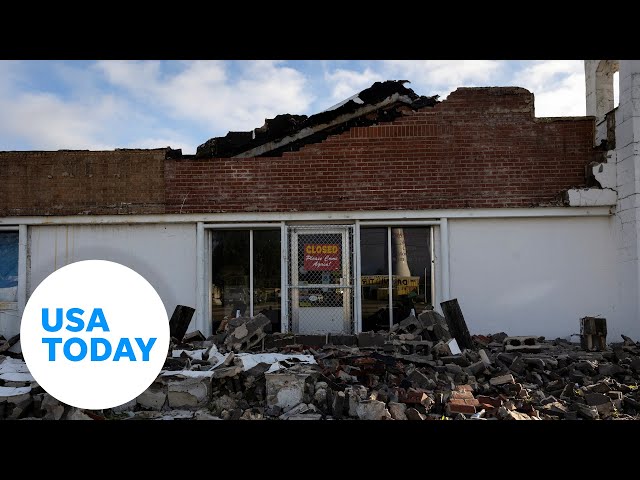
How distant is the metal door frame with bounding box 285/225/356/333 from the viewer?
11.3m

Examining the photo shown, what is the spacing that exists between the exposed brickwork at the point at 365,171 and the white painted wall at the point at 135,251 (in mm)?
428

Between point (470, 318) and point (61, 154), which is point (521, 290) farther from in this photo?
point (61, 154)

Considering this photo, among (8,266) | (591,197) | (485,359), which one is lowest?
(485,359)

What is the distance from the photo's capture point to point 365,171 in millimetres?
11578

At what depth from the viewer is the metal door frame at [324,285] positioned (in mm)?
11344

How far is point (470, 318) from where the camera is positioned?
11289mm

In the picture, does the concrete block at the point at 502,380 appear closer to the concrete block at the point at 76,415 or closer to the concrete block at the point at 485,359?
the concrete block at the point at 485,359

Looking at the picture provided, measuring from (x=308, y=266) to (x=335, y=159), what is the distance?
2298 mm

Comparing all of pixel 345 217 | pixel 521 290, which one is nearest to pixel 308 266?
pixel 345 217

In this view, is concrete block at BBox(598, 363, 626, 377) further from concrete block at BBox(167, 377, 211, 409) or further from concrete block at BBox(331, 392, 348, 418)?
concrete block at BBox(167, 377, 211, 409)

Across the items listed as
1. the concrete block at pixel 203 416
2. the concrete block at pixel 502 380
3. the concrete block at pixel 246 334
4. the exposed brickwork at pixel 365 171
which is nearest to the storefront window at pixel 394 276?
the exposed brickwork at pixel 365 171

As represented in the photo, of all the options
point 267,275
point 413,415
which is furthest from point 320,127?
point 413,415

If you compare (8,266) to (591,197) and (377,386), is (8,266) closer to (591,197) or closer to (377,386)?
(377,386)

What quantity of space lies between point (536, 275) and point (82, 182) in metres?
9.62
